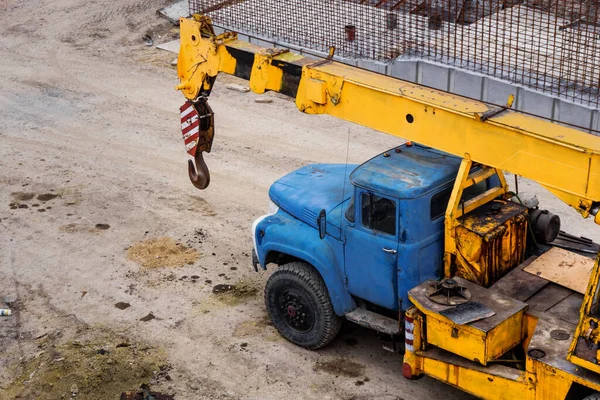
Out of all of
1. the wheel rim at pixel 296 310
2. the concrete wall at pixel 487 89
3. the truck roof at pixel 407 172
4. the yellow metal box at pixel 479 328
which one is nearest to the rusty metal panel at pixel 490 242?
the yellow metal box at pixel 479 328

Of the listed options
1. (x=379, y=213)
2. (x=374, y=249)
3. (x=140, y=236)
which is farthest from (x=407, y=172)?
(x=140, y=236)

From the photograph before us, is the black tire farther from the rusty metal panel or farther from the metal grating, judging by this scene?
the metal grating

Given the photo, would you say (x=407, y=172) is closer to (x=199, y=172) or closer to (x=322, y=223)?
(x=322, y=223)

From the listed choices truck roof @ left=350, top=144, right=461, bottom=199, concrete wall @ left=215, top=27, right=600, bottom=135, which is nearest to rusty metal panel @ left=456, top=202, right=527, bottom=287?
truck roof @ left=350, top=144, right=461, bottom=199

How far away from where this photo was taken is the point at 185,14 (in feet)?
64.3

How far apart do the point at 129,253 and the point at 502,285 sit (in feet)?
16.9

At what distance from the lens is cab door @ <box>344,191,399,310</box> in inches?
322

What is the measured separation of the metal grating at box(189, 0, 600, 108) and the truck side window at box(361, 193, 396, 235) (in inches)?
226

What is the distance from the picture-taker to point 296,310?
921 cm

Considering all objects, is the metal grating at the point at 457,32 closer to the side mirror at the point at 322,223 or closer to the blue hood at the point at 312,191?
the blue hood at the point at 312,191

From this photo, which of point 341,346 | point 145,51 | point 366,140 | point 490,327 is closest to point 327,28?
point 366,140

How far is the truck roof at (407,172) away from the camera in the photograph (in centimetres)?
805

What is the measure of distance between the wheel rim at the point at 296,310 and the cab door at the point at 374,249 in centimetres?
71

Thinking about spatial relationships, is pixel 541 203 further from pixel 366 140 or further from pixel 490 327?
pixel 490 327
